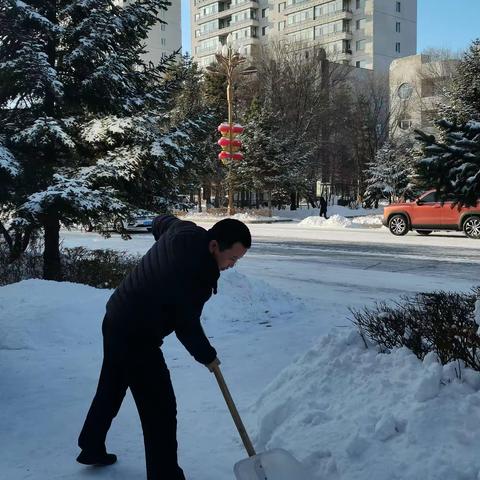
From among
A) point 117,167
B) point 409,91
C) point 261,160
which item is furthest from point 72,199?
point 409,91

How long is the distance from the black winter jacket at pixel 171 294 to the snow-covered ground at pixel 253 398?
38.5 inches

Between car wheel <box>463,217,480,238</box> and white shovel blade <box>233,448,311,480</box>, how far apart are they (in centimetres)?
1812

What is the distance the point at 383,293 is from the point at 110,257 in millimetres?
5003

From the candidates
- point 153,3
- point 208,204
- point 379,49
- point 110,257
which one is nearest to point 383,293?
point 110,257

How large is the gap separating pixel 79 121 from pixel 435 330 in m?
7.24

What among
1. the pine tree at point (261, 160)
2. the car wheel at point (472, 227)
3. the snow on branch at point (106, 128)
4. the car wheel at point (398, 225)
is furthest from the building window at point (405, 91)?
the snow on branch at point (106, 128)

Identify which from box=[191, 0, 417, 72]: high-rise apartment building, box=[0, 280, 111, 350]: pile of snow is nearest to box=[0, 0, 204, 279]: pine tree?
box=[0, 280, 111, 350]: pile of snow

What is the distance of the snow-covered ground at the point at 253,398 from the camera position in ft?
9.93

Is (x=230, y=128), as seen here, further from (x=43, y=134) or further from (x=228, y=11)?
(x=228, y=11)

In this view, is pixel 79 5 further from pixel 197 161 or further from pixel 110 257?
pixel 110 257

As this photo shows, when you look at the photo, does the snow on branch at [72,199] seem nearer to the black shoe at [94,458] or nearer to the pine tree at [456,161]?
the pine tree at [456,161]

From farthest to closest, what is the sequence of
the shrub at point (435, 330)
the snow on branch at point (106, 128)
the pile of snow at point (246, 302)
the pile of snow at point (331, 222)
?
1. the pile of snow at point (331, 222)
2. the snow on branch at point (106, 128)
3. the pile of snow at point (246, 302)
4. the shrub at point (435, 330)

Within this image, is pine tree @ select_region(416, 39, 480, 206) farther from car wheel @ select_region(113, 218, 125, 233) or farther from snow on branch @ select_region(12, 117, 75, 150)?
snow on branch @ select_region(12, 117, 75, 150)

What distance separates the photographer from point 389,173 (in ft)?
145
